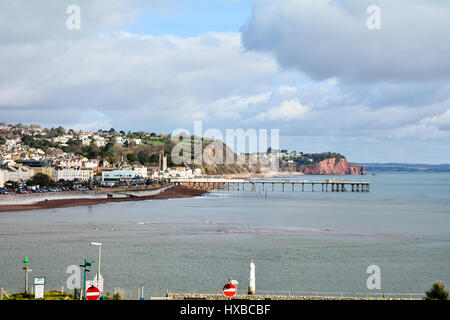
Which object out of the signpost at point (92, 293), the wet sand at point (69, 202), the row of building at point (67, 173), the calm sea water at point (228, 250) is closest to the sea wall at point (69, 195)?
the wet sand at point (69, 202)

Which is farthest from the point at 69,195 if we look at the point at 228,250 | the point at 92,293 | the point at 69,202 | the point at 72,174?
the point at 92,293

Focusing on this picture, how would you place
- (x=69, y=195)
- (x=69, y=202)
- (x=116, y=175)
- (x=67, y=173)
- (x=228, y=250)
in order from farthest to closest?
(x=116, y=175), (x=67, y=173), (x=69, y=195), (x=69, y=202), (x=228, y=250)

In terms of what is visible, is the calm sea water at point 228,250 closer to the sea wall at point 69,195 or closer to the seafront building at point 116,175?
the sea wall at point 69,195

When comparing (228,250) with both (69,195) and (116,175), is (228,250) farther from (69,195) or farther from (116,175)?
(116,175)

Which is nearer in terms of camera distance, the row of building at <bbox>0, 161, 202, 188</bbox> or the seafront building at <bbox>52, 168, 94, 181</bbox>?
the row of building at <bbox>0, 161, 202, 188</bbox>

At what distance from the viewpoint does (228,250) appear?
142 ft

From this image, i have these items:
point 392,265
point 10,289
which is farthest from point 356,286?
point 10,289

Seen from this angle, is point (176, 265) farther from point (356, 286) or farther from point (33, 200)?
point (33, 200)

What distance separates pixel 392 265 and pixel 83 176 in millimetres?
125942

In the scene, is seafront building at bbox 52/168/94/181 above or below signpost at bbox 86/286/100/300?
above

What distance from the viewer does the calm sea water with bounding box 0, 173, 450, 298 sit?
1271 inches

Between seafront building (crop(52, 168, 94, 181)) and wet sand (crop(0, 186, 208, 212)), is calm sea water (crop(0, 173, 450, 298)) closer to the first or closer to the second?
wet sand (crop(0, 186, 208, 212))

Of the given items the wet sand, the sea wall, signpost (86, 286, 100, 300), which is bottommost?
the wet sand

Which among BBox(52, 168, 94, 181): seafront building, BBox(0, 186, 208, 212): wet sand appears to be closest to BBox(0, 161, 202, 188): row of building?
BBox(52, 168, 94, 181): seafront building
